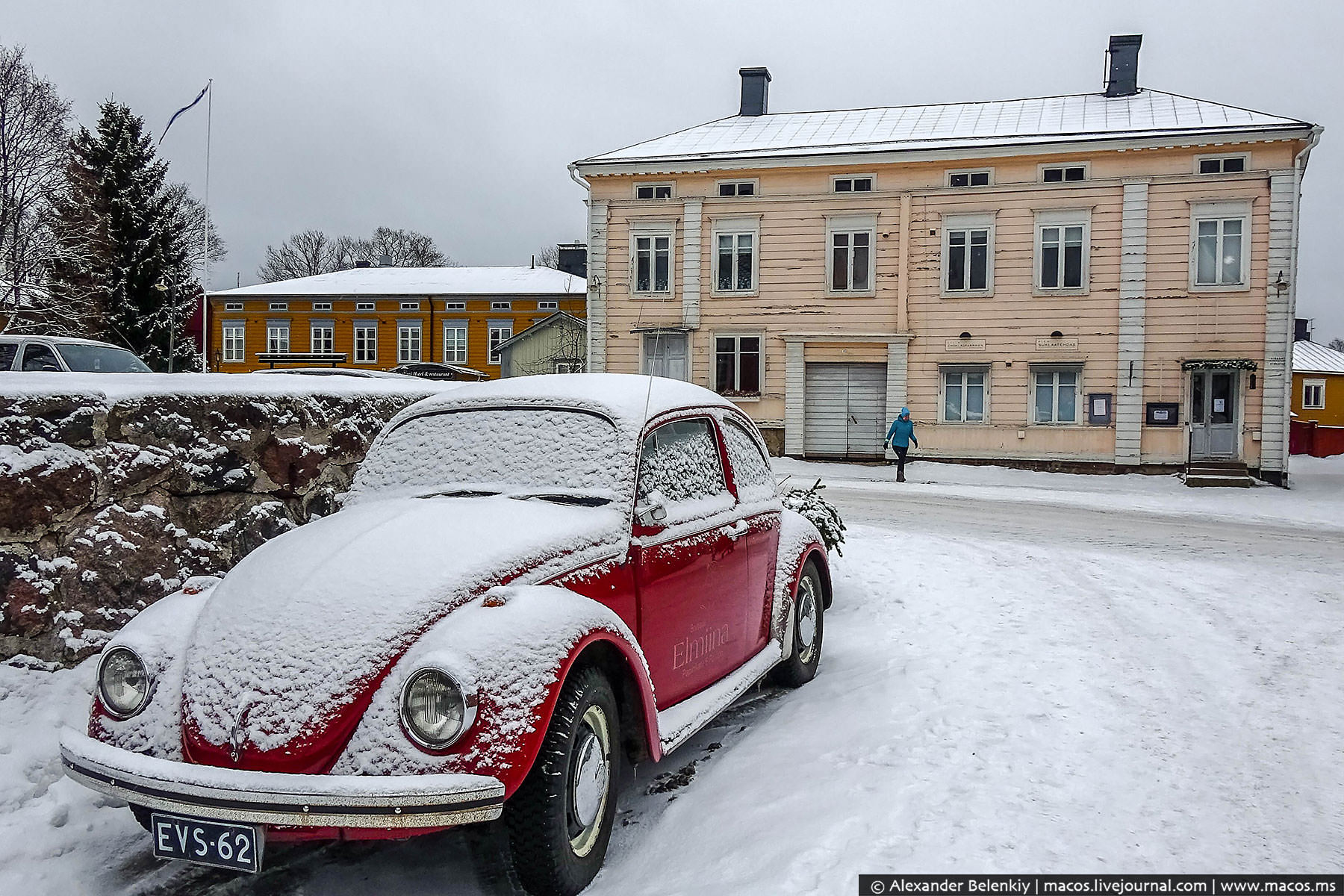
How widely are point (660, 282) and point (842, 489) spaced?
10237 mm

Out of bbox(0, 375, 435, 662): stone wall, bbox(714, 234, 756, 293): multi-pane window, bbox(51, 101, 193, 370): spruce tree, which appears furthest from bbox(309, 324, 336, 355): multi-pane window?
bbox(0, 375, 435, 662): stone wall

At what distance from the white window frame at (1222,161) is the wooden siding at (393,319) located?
23332mm

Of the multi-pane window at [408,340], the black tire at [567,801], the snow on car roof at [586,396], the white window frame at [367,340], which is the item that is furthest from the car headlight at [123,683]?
the white window frame at [367,340]

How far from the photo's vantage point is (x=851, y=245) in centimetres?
2412

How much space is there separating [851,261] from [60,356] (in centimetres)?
1730

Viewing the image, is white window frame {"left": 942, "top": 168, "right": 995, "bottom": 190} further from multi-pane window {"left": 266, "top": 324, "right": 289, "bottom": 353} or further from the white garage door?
multi-pane window {"left": 266, "top": 324, "right": 289, "bottom": 353}

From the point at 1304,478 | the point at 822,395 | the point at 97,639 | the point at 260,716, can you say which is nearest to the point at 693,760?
the point at 260,716

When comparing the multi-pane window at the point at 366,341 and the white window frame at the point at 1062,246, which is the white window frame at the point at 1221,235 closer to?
the white window frame at the point at 1062,246

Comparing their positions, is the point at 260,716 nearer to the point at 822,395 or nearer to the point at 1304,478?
the point at 822,395

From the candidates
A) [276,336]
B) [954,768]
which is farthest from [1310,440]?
[276,336]

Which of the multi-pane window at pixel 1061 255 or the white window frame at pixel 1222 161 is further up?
the white window frame at pixel 1222 161

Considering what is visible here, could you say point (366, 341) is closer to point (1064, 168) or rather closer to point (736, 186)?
point (736, 186)

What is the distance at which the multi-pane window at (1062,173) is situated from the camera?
22.7m

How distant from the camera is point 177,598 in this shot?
3678 mm
